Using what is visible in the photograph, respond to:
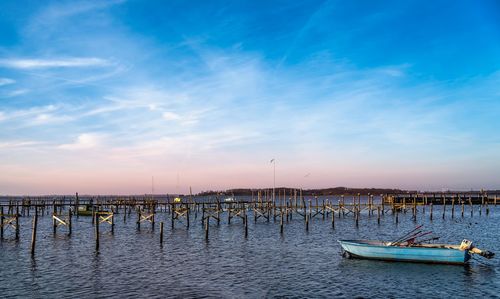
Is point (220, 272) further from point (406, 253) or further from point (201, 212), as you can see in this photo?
point (201, 212)

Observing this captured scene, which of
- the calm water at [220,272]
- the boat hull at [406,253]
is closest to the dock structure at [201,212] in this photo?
the calm water at [220,272]

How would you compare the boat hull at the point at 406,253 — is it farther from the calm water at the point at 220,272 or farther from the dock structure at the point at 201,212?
the dock structure at the point at 201,212

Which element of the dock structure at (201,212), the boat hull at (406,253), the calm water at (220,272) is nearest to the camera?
the calm water at (220,272)

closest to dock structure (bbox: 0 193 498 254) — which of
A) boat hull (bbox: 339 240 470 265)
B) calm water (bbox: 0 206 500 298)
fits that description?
calm water (bbox: 0 206 500 298)

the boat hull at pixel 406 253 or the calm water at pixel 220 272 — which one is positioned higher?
the boat hull at pixel 406 253

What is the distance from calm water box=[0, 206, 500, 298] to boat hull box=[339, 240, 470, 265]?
1.93 ft

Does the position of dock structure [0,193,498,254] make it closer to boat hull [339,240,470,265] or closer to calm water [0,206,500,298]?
calm water [0,206,500,298]

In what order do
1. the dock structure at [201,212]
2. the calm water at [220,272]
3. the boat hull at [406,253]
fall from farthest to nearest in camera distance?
1. the dock structure at [201,212]
2. the boat hull at [406,253]
3. the calm water at [220,272]

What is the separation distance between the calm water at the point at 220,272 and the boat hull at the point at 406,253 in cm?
59

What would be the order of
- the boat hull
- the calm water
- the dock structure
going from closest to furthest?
1. the calm water
2. the boat hull
3. the dock structure

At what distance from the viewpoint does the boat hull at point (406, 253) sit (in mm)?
29016

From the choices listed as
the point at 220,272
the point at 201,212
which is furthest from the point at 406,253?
the point at 201,212

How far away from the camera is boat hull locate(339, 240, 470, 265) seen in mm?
29016

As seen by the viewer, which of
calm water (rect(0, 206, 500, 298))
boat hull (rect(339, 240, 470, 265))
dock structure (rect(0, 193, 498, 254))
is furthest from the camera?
dock structure (rect(0, 193, 498, 254))
